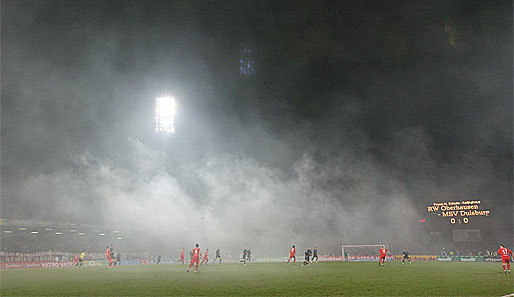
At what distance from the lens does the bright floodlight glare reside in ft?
163

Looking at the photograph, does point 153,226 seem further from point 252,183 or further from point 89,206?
point 252,183

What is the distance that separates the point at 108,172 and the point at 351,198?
4159cm

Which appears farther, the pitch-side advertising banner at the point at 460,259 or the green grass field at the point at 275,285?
the pitch-side advertising banner at the point at 460,259

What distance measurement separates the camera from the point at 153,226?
58469 mm

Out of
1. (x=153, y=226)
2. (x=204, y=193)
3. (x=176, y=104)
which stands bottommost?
(x=153, y=226)

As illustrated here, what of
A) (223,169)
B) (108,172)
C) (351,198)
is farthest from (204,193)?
(351,198)

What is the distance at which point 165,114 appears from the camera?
50438 millimetres

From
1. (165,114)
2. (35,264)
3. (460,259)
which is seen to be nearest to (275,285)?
(35,264)

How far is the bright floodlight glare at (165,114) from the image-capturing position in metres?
49.8

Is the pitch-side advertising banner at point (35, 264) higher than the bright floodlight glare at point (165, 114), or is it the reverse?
the bright floodlight glare at point (165, 114)

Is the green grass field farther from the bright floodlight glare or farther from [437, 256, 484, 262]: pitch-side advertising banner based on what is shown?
the bright floodlight glare

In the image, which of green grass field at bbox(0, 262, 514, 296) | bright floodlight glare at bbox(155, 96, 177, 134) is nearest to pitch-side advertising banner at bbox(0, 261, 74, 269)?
green grass field at bbox(0, 262, 514, 296)

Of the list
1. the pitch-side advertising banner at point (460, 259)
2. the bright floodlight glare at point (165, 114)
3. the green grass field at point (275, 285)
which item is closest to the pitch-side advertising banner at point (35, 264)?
the green grass field at point (275, 285)

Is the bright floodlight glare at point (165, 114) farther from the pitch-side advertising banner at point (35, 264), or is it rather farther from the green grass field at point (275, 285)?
the green grass field at point (275, 285)
